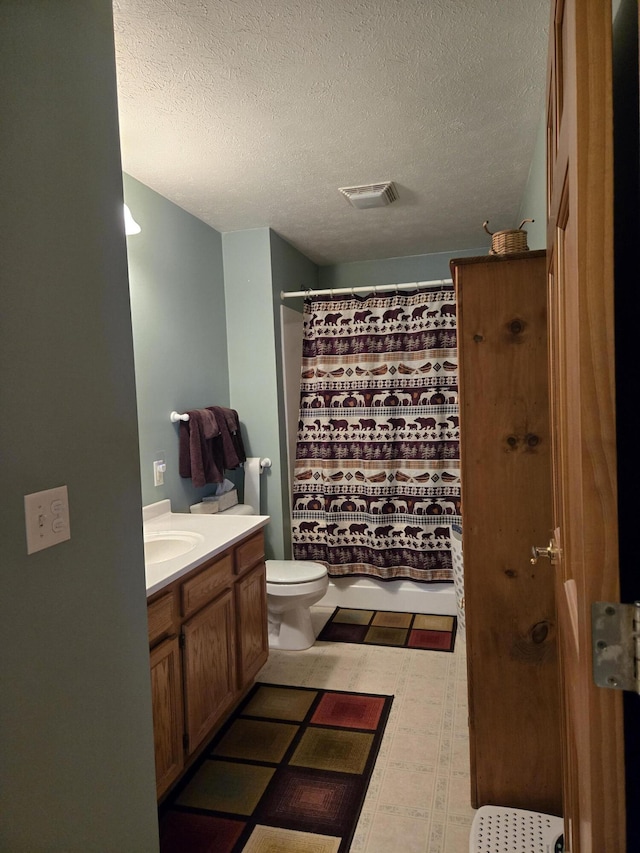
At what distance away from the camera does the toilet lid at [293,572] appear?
2.95m

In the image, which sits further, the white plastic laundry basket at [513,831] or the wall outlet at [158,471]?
the wall outlet at [158,471]

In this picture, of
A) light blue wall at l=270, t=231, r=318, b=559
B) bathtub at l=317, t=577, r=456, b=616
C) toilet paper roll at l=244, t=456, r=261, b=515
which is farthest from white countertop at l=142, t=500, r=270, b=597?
bathtub at l=317, t=577, r=456, b=616

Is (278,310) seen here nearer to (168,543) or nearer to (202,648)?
(168,543)

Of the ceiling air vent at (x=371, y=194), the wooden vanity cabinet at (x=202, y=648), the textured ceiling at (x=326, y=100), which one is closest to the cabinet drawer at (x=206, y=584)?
the wooden vanity cabinet at (x=202, y=648)

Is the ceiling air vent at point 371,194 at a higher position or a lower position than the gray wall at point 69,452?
higher

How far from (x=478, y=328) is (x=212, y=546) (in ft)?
4.17

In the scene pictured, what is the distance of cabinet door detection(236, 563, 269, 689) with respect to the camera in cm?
245

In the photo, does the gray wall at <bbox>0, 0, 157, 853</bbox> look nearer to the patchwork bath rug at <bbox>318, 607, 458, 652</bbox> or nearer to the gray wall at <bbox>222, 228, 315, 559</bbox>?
the patchwork bath rug at <bbox>318, 607, 458, 652</bbox>

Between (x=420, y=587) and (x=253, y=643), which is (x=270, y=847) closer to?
(x=253, y=643)

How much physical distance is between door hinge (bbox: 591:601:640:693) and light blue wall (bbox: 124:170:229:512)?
2292 millimetres

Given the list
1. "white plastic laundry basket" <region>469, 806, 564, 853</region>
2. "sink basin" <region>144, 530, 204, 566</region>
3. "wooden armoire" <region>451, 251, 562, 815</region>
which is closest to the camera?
"white plastic laundry basket" <region>469, 806, 564, 853</region>

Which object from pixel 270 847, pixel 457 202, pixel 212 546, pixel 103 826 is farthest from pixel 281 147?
pixel 270 847

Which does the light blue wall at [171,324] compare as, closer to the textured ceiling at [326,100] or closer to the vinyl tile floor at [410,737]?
the textured ceiling at [326,100]

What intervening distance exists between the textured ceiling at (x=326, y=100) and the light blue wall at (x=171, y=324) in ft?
0.55
